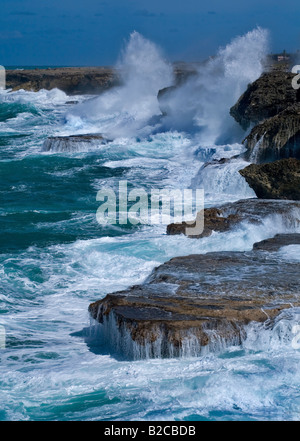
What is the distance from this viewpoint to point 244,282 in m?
8.31

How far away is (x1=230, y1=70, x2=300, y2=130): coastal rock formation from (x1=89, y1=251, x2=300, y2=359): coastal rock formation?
975 centimetres

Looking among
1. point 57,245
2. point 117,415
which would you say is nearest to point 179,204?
point 57,245

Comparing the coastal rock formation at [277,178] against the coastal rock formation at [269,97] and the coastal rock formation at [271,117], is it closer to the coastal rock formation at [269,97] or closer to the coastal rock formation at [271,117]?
the coastal rock formation at [271,117]

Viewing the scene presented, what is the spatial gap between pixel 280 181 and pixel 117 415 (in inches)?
302

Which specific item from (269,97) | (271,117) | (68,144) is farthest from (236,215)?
(68,144)

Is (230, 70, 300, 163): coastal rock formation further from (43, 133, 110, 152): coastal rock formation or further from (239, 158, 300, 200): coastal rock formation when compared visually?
(43, 133, 110, 152): coastal rock formation

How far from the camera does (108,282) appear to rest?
1009 centimetres

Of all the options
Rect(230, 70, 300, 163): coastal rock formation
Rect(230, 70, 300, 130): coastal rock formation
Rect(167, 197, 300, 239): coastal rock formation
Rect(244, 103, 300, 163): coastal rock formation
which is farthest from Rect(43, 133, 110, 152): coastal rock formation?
Rect(167, 197, 300, 239): coastal rock formation

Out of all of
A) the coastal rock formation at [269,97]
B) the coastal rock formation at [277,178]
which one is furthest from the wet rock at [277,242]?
the coastal rock formation at [269,97]

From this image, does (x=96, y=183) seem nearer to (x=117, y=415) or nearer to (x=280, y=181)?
(x=280, y=181)

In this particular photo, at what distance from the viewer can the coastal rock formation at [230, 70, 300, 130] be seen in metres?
17.9

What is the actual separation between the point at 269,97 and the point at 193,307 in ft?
38.8

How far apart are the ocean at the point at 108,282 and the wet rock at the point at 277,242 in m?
0.24

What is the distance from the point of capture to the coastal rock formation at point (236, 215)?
37.9 feet
